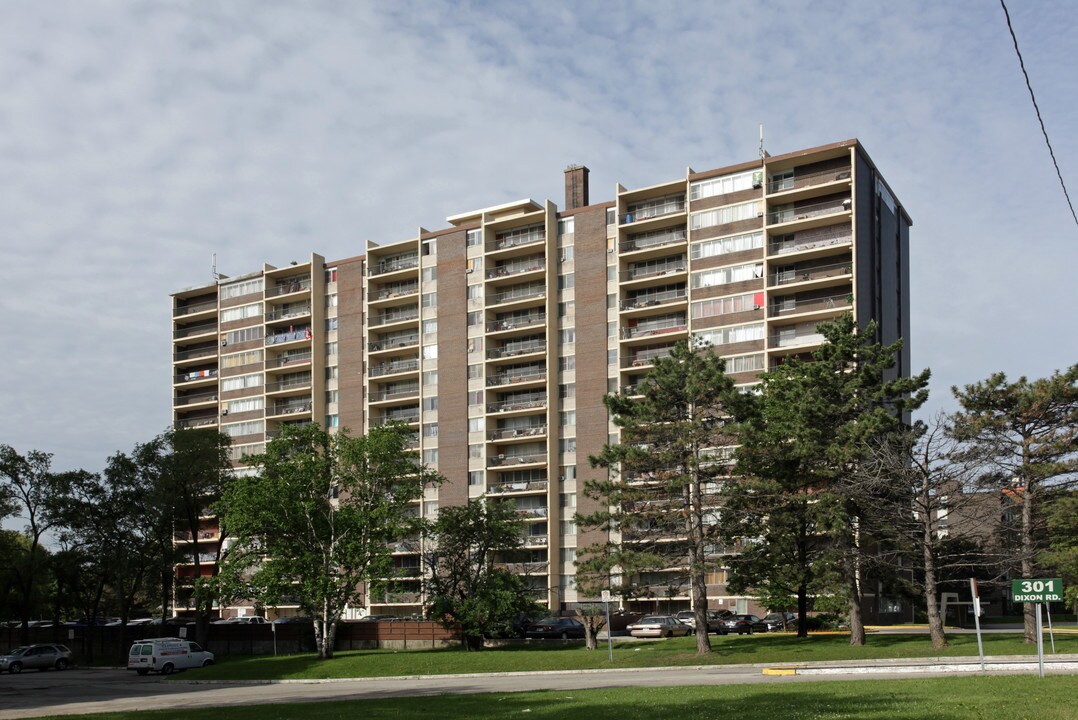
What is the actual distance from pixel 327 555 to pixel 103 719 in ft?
118

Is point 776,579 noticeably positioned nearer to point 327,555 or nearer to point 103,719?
point 327,555

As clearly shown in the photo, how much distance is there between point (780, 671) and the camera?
39750mm

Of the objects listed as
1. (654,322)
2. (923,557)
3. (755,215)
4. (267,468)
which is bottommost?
(923,557)

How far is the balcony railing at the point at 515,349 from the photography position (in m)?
102

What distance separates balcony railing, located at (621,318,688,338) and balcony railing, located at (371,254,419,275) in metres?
25.9

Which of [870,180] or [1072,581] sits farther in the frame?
[870,180]

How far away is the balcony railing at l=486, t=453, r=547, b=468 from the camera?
100m

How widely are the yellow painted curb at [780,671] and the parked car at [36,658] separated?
167 ft

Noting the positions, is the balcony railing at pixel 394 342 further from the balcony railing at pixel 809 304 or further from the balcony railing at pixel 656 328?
the balcony railing at pixel 809 304

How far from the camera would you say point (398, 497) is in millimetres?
63875

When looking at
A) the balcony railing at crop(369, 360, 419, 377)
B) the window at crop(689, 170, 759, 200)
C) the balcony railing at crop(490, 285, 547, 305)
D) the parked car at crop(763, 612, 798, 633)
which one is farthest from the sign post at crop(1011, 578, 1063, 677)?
the balcony railing at crop(369, 360, 419, 377)

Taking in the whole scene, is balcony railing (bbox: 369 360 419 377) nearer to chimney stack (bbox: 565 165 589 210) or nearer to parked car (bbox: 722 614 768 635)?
chimney stack (bbox: 565 165 589 210)

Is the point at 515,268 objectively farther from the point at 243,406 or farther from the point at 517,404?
the point at 243,406

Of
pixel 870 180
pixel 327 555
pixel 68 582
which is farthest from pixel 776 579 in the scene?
pixel 68 582
